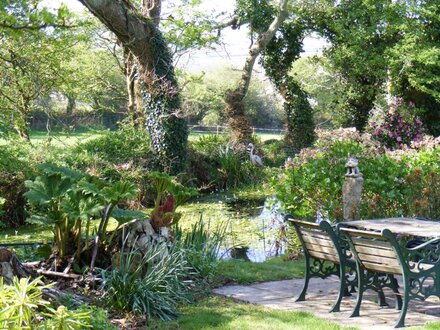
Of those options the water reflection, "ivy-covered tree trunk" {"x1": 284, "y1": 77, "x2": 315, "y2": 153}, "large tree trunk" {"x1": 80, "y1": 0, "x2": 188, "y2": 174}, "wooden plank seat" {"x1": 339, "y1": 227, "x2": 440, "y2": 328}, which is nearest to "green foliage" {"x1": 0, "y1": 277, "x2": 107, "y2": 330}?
"wooden plank seat" {"x1": 339, "y1": 227, "x2": 440, "y2": 328}

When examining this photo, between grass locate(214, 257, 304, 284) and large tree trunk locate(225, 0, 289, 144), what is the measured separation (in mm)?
13351

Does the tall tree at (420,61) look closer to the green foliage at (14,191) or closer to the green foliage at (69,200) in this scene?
the green foliage at (14,191)

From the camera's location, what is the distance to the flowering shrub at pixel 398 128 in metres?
19.0

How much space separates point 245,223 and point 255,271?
5068 millimetres

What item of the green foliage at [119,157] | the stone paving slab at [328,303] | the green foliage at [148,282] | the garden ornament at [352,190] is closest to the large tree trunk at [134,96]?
the green foliage at [119,157]

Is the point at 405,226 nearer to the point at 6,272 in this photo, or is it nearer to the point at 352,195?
the point at 352,195

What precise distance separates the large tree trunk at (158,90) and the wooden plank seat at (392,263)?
11133 mm

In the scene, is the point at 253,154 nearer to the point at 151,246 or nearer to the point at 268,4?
the point at 268,4

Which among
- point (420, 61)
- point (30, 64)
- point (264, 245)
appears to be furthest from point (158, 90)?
point (420, 61)

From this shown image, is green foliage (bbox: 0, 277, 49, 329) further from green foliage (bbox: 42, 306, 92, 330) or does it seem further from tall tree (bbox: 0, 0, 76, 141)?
tall tree (bbox: 0, 0, 76, 141)

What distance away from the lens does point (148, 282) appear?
5.89 metres

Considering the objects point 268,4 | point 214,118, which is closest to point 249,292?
point 268,4

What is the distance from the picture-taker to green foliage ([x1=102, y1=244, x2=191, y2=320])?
5723 mm

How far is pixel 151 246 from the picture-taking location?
6.48 metres
